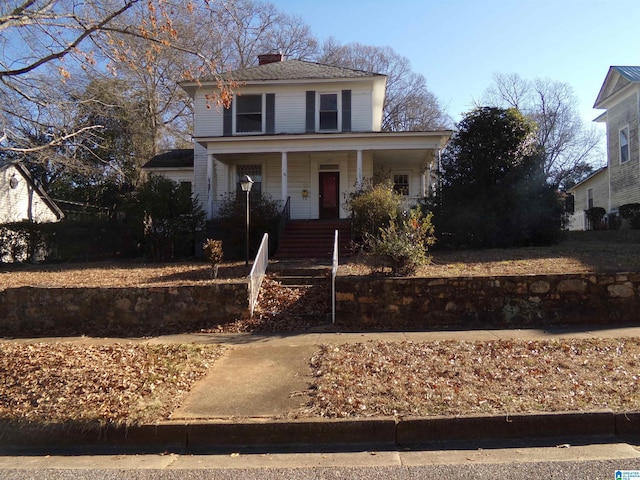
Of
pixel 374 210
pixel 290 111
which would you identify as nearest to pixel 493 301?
pixel 374 210

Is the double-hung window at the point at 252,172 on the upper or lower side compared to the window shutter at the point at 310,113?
lower

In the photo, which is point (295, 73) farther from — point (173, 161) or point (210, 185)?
point (173, 161)

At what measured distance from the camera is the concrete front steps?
51.1 feet

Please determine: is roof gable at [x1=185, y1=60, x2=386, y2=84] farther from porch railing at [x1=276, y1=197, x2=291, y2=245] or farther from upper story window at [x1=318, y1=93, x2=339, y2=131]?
porch railing at [x1=276, y1=197, x2=291, y2=245]

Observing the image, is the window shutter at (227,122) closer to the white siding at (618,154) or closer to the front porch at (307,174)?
the front porch at (307,174)

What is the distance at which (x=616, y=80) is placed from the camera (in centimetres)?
2406

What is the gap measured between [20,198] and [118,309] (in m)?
20.5

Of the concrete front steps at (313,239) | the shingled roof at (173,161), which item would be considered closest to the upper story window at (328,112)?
the concrete front steps at (313,239)

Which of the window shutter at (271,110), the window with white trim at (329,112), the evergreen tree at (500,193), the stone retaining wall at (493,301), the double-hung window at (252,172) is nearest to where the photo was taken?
the stone retaining wall at (493,301)

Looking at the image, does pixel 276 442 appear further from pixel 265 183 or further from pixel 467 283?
Answer: pixel 265 183

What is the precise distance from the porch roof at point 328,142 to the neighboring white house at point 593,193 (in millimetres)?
10269

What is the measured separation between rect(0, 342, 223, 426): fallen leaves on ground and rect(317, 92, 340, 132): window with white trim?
14893mm

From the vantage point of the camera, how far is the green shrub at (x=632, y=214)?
20688 mm

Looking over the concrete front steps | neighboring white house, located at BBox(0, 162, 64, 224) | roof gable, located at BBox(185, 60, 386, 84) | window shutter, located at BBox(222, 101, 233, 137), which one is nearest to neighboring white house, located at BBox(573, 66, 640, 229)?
roof gable, located at BBox(185, 60, 386, 84)
